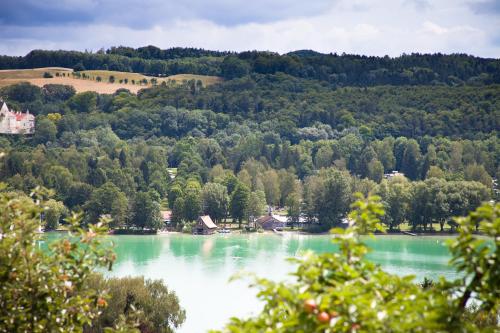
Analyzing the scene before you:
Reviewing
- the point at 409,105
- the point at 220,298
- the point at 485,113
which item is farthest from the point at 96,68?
the point at 220,298

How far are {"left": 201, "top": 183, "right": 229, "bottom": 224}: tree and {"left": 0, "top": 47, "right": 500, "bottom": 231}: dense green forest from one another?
8 centimetres

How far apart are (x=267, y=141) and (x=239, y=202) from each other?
3045 centimetres

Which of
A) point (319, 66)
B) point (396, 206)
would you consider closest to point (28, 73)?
point (319, 66)

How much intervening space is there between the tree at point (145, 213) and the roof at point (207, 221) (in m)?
3.13

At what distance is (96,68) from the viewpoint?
469 feet

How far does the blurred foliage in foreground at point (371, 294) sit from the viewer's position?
425cm

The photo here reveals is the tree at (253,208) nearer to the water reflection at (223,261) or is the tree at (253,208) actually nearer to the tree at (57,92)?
the water reflection at (223,261)

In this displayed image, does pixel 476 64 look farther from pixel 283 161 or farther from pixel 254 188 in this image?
pixel 254 188

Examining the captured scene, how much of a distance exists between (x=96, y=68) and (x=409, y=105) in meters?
57.9

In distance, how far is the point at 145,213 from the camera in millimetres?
57875

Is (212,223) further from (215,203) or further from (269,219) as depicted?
(269,219)

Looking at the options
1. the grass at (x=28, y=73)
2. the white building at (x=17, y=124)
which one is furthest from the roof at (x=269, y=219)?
the grass at (x=28, y=73)

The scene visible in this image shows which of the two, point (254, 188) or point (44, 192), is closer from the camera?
point (44, 192)

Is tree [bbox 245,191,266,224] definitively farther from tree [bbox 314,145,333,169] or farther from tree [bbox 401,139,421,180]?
tree [bbox 401,139,421,180]
